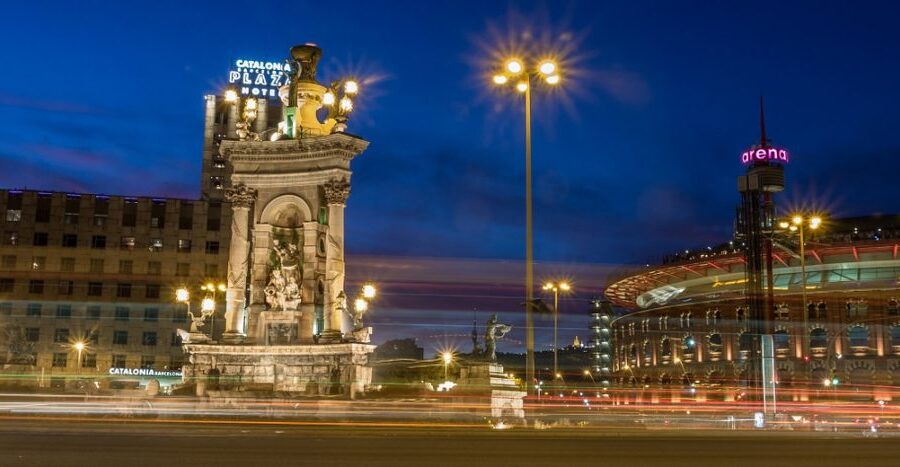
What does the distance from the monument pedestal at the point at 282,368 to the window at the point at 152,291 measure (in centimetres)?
5428

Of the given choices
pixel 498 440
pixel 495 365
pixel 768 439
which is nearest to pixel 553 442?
pixel 498 440

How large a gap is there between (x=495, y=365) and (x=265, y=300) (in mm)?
9992

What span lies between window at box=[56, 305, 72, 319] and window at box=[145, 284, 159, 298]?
7.05 meters

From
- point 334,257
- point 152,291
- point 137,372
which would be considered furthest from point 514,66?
point 152,291

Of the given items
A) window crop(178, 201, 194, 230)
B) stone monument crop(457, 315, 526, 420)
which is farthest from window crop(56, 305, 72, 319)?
stone monument crop(457, 315, 526, 420)

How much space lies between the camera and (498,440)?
19516mm

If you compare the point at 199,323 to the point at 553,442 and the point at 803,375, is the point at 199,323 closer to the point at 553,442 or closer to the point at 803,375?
the point at 553,442

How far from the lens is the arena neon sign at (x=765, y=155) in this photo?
92.4m

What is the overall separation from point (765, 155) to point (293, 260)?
67741mm

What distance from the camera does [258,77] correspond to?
116562 millimetres

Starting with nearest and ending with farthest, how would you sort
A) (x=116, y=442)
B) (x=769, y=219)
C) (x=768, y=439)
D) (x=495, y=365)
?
1. (x=116, y=442)
2. (x=768, y=439)
3. (x=495, y=365)
4. (x=769, y=219)

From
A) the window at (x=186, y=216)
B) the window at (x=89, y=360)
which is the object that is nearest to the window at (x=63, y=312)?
the window at (x=89, y=360)

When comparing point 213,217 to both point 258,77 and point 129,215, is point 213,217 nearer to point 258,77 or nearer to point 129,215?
point 129,215

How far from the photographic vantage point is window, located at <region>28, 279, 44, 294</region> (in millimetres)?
85988
